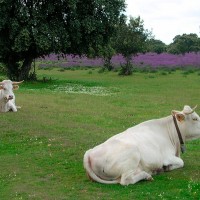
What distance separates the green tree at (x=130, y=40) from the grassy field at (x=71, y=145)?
58.0 feet

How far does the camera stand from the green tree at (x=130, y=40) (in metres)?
41.1

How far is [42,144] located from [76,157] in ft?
5.62

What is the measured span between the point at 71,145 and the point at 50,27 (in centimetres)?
2056

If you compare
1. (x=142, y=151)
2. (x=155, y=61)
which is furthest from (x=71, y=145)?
(x=155, y=61)

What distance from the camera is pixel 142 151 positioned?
8.34 meters

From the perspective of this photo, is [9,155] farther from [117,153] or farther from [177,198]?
[177,198]

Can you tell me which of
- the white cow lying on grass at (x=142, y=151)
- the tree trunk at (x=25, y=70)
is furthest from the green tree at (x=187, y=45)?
the white cow lying on grass at (x=142, y=151)

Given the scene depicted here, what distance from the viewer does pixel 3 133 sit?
13.2 meters

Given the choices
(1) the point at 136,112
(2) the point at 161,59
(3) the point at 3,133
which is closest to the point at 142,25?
(2) the point at 161,59

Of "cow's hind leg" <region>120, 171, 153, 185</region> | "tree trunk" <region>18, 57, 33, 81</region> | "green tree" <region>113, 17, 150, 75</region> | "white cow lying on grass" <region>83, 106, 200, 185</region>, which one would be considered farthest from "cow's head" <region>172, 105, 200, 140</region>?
"green tree" <region>113, 17, 150, 75</region>

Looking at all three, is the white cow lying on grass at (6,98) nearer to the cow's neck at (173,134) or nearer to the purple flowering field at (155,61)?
the cow's neck at (173,134)

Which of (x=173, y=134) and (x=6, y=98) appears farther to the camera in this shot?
(x=6, y=98)

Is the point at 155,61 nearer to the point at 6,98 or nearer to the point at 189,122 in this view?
the point at 6,98

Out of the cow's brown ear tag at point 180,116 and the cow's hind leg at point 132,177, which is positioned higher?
the cow's brown ear tag at point 180,116
